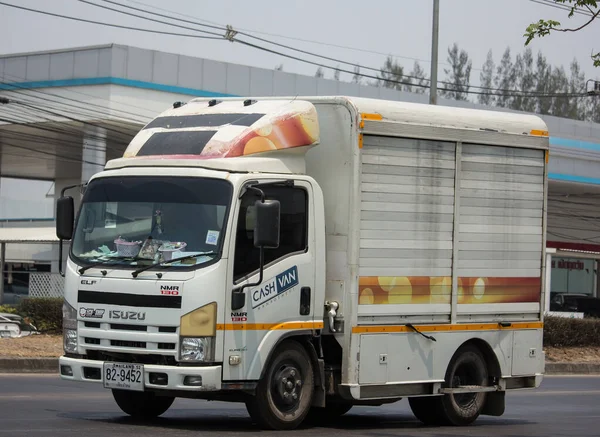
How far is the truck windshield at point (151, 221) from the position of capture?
10883mm

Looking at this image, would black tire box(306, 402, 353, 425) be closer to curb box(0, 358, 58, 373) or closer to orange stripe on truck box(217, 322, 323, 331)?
orange stripe on truck box(217, 322, 323, 331)

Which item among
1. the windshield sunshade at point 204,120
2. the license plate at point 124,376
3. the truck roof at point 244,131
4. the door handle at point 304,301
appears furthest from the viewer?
the windshield sunshade at point 204,120

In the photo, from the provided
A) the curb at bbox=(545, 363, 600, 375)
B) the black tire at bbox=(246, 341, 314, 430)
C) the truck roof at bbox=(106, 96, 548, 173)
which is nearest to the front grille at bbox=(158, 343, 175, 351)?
the black tire at bbox=(246, 341, 314, 430)

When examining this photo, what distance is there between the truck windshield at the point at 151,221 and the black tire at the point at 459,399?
11.4ft

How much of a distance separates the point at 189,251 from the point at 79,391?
5.53m

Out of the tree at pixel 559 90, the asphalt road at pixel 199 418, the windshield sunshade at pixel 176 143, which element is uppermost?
the tree at pixel 559 90

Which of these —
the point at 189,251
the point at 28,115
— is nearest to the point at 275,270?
the point at 189,251

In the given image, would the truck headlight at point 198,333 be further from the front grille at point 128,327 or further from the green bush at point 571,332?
the green bush at point 571,332

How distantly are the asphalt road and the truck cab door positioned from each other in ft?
2.51

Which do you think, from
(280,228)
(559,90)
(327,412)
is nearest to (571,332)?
(327,412)

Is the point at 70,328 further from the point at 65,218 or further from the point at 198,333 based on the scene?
the point at 198,333

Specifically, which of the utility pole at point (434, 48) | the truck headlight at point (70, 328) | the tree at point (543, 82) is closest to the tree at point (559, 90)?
the tree at point (543, 82)

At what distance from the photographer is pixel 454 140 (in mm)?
12914

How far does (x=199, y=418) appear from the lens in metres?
12.8
